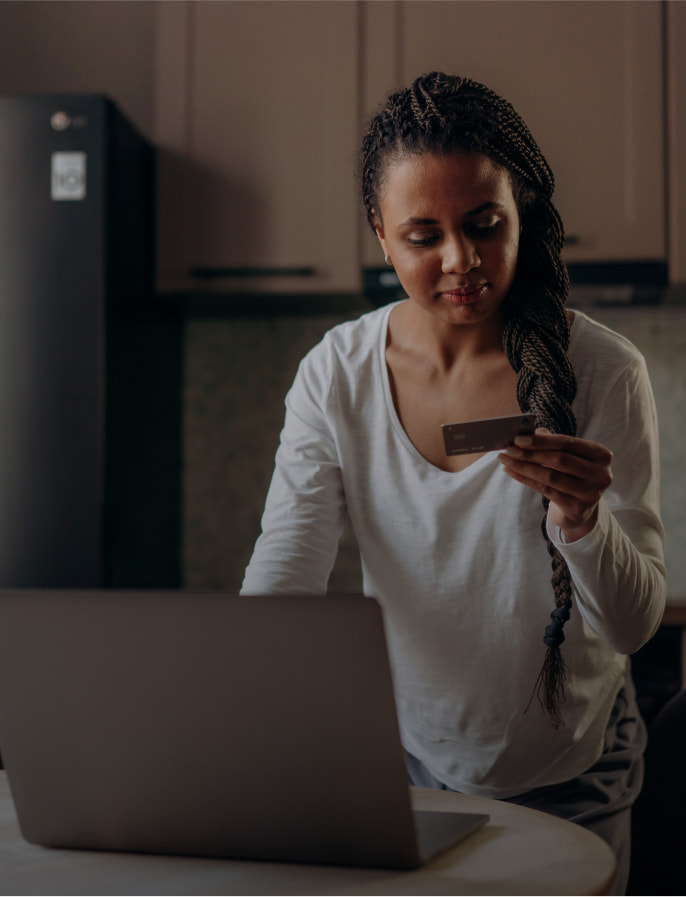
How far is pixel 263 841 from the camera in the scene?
66 cm

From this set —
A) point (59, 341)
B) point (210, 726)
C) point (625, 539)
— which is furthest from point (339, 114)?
point (210, 726)

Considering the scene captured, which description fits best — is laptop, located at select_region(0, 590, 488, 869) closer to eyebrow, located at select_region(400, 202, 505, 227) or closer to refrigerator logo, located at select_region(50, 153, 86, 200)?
eyebrow, located at select_region(400, 202, 505, 227)

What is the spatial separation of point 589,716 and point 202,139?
1716 mm

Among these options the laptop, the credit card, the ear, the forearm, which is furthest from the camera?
the ear

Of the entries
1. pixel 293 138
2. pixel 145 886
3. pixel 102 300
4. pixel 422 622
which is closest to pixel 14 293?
pixel 102 300

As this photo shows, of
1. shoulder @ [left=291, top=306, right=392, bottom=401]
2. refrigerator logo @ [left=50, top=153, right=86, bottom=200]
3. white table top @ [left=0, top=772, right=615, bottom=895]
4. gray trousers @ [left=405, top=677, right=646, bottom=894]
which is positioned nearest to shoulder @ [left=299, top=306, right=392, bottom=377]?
shoulder @ [left=291, top=306, right=392, bottom=401]

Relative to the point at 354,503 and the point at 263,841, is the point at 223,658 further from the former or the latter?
the point at 354,503

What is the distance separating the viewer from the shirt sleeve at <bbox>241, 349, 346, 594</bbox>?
1070 millimetres

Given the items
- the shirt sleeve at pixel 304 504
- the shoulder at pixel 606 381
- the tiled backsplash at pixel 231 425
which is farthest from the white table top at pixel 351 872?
the tiled backsplash at pixel 231 425

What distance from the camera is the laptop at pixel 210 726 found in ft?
2.01

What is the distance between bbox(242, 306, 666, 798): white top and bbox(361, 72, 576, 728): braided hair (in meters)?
0.03

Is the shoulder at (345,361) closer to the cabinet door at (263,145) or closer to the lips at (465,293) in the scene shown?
the lips at (465,293)

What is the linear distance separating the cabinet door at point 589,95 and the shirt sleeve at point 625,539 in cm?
114

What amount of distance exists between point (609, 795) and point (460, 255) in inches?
25.0
